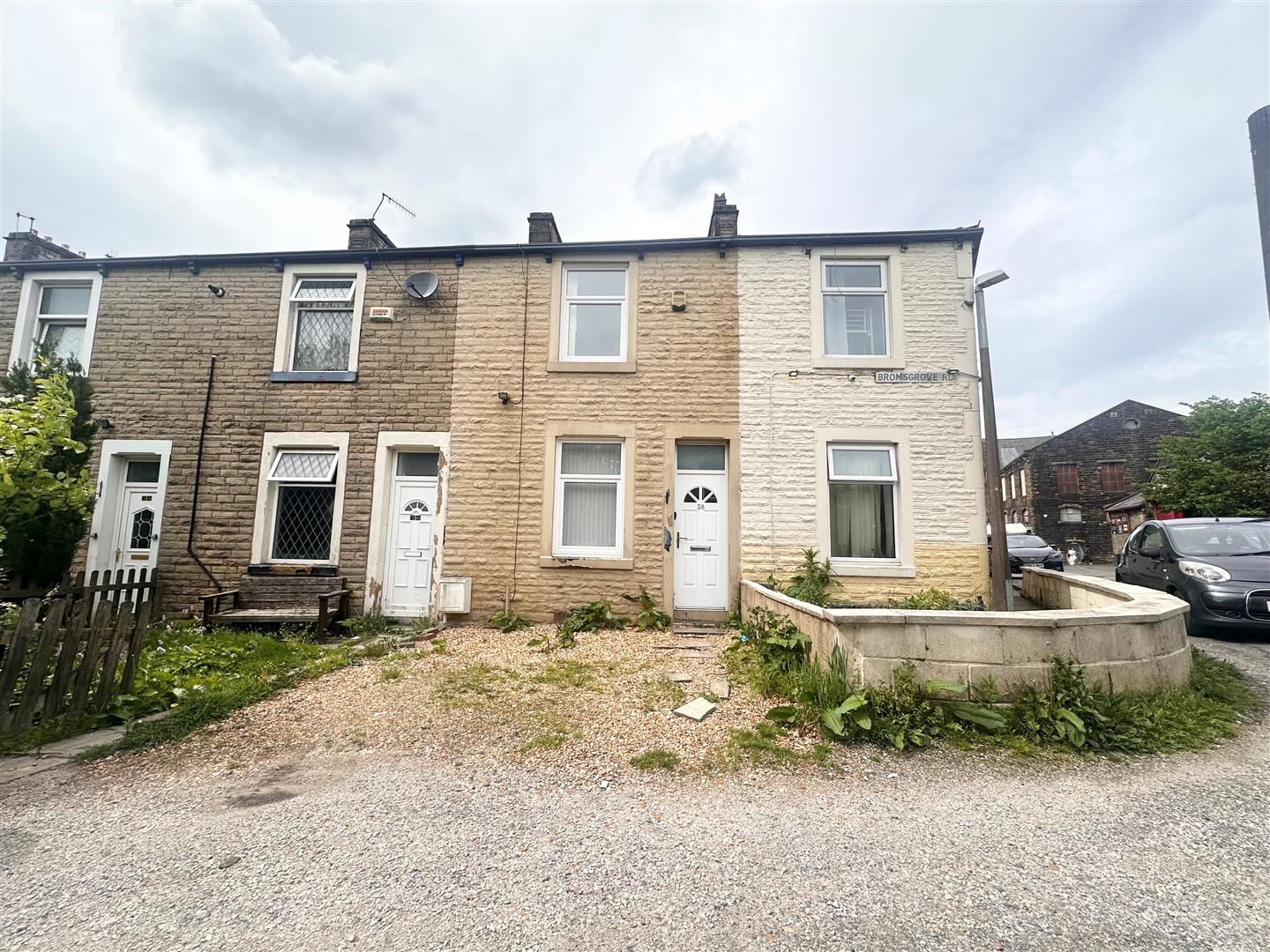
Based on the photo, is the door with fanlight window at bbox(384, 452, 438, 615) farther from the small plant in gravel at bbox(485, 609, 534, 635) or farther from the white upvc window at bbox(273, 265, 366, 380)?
the white upvc window at bbox(273, 265, 366, 380)

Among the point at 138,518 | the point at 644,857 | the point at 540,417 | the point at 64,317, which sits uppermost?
the point at 64,317

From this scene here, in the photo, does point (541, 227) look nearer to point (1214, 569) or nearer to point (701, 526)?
point (701, 526)

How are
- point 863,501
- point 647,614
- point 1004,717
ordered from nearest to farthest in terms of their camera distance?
1. point 1004,717
2. point 647,614
3. point 863,501

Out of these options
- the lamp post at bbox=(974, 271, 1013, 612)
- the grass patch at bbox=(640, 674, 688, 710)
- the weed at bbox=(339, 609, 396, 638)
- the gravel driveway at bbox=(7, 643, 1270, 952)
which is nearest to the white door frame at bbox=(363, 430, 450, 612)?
the weed at bbox=(339, 609, 396, 638)

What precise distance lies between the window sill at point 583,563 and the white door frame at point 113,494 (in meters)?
6.12

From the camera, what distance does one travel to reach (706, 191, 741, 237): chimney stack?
8.80 m

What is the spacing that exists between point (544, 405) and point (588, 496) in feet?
5.35

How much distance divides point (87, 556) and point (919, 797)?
11.5 meters

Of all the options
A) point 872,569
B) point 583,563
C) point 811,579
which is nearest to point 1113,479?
point 872,569

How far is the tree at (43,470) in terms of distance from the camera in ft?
16.1

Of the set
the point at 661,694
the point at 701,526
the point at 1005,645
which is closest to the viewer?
the point at 1005,645

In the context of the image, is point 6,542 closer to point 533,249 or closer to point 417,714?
point 417,714

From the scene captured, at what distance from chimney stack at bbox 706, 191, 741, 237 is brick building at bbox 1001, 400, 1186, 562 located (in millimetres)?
25600

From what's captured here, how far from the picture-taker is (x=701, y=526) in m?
8.19
